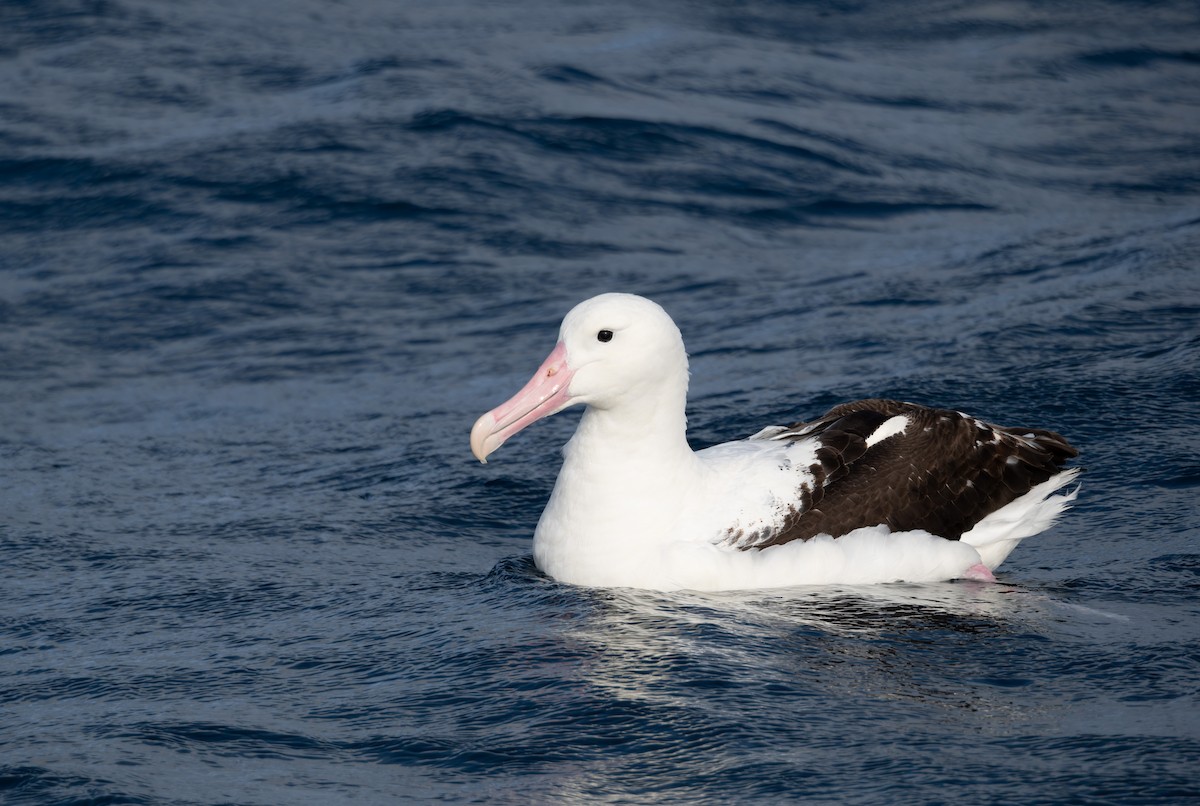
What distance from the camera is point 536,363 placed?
41.3 feet

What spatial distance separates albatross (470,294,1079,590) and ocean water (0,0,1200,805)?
0.62ft

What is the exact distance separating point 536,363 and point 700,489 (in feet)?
16.9

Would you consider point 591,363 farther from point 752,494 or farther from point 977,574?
point 977,574

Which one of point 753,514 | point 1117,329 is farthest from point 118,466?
point 1117,329

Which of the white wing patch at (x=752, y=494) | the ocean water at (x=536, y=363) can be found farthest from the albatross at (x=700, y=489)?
the ocean water at (x=536, y=363)

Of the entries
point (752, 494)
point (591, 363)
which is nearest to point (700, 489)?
point (752, 494)

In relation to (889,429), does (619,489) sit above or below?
below

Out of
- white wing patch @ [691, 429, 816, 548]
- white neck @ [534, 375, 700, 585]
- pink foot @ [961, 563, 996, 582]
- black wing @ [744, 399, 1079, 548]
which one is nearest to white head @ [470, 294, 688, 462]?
white neck @ [534, 375, 700, 585]

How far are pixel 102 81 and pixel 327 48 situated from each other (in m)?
2.70

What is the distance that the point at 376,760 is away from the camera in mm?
5777

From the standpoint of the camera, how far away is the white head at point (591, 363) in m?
7.41

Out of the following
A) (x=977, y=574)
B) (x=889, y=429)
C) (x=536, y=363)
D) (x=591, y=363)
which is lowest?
(x=977, y=574)

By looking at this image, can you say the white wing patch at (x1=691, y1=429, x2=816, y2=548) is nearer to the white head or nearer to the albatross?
the albatross

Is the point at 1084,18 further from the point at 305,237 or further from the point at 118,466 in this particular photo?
the point at 118,466
